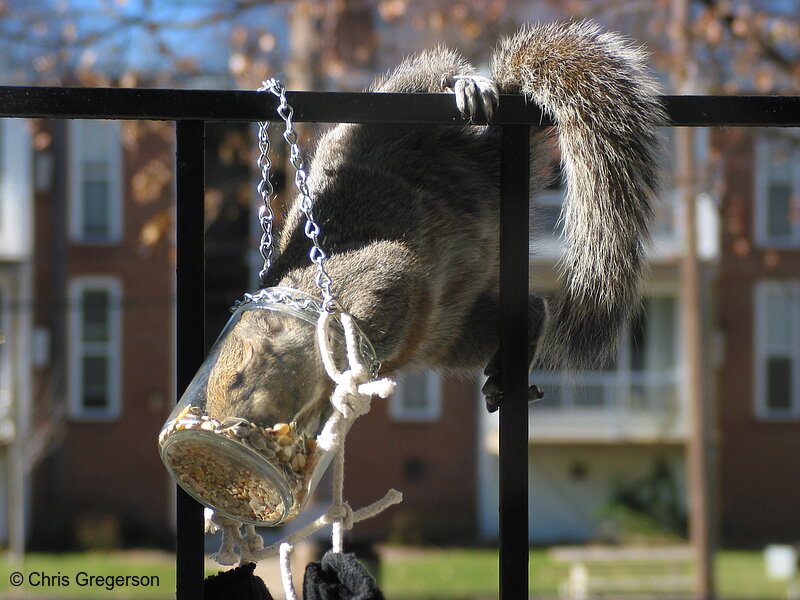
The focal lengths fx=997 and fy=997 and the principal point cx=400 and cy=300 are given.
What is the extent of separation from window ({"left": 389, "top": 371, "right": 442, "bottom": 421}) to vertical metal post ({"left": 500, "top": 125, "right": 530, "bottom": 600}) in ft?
43.0

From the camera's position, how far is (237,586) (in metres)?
1.58

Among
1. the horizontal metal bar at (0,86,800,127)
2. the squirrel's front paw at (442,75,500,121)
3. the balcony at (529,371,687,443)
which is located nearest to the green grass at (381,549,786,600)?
the balcony at (529,371,687,443)

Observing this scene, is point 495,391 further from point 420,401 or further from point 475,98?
point 420,401

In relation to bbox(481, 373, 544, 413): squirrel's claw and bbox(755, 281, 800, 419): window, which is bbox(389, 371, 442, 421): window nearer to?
bbox(755, 281, 800, 419): window

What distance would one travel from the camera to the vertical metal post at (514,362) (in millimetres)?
1592

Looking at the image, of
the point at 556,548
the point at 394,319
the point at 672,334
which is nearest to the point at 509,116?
the point at 394,319

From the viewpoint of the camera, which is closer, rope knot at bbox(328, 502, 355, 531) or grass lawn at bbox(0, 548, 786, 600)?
rope knot at bbox(328, 502, 355, 531)

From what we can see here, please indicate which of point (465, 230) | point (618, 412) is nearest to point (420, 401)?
point (618, 412)

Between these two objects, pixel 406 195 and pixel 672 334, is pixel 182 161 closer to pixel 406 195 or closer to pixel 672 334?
pixel 406 195

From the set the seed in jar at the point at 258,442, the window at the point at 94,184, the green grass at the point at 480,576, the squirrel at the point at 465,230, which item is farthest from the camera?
the window at the point at 94,184

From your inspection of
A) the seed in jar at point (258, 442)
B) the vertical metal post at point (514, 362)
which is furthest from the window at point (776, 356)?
the seed in jar at point (258, 442)

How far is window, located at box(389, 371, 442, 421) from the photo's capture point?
48.5 feet

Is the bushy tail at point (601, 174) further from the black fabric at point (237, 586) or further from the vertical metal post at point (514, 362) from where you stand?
the black fabric at point (237, 586)

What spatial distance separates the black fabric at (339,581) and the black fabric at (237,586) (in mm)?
83
